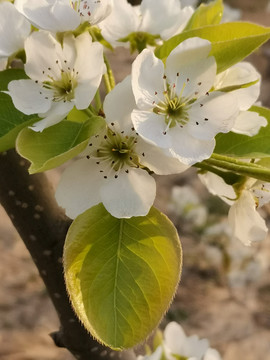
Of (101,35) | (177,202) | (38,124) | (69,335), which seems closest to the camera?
(38,124)

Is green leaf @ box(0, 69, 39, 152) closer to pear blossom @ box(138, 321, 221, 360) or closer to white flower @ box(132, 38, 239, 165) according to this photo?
white flower @ box(132, 38, 239, 165)

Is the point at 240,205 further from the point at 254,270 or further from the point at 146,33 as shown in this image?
the point at 254,270

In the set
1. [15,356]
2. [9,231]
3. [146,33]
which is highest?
[146,33]

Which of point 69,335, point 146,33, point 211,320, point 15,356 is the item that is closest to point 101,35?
point 146,33

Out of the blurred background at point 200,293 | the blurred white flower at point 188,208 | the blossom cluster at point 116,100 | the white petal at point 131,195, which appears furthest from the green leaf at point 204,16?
the blurred white flower at point 188,208

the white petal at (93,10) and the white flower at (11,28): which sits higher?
the white petal at (93,10)

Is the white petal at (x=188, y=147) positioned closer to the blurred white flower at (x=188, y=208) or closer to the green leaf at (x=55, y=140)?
the green leaf at (x=55, y=140)
